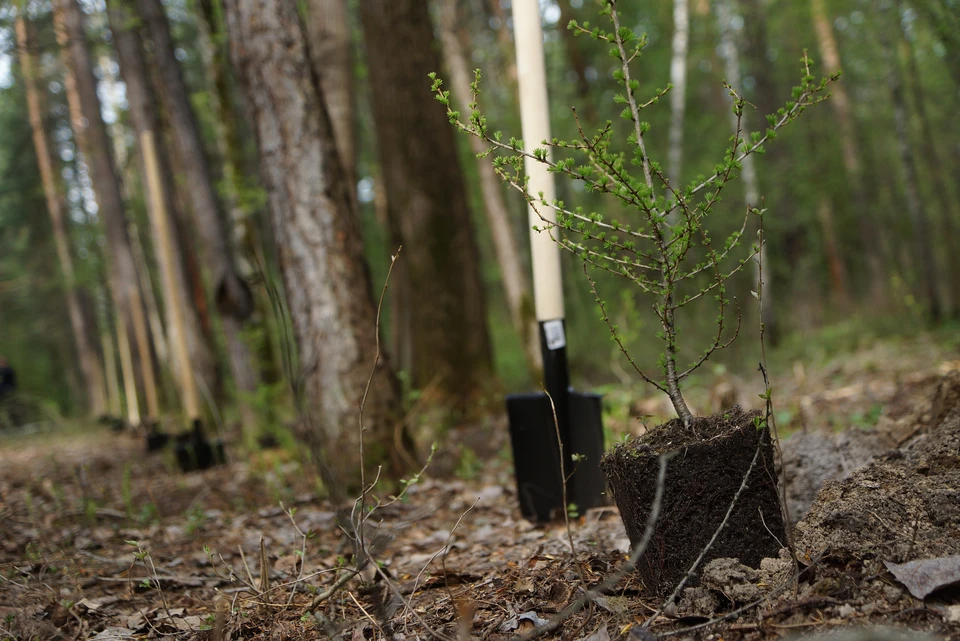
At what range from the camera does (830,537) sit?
208 cm

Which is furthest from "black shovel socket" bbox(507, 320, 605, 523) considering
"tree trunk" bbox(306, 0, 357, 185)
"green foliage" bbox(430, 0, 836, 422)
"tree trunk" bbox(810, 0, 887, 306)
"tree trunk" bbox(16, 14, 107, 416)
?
"tree trunk" bbox(16, 14, 107, 416)

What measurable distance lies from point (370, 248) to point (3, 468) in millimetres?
11028

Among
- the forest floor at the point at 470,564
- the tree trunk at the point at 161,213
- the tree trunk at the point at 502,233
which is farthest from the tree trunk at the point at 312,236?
the tree trunk at the point at 502,233

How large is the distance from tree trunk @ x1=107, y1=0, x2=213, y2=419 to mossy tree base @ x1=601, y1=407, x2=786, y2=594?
14.6 ft

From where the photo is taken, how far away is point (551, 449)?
3.41m

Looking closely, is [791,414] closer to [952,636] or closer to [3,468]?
[952,636]

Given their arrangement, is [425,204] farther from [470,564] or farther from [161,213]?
[470,564]

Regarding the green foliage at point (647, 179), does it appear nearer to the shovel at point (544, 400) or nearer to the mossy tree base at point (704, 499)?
the mossy tree base at point (704, 499)

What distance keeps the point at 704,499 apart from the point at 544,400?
4.59ft

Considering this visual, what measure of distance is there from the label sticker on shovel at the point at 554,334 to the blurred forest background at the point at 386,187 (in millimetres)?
645

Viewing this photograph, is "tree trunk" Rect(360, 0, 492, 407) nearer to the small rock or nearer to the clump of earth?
the clump of earth

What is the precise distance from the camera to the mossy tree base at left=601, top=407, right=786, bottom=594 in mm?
2047

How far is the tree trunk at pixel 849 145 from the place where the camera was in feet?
54.2

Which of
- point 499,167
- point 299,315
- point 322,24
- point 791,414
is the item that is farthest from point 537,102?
point 322,24
